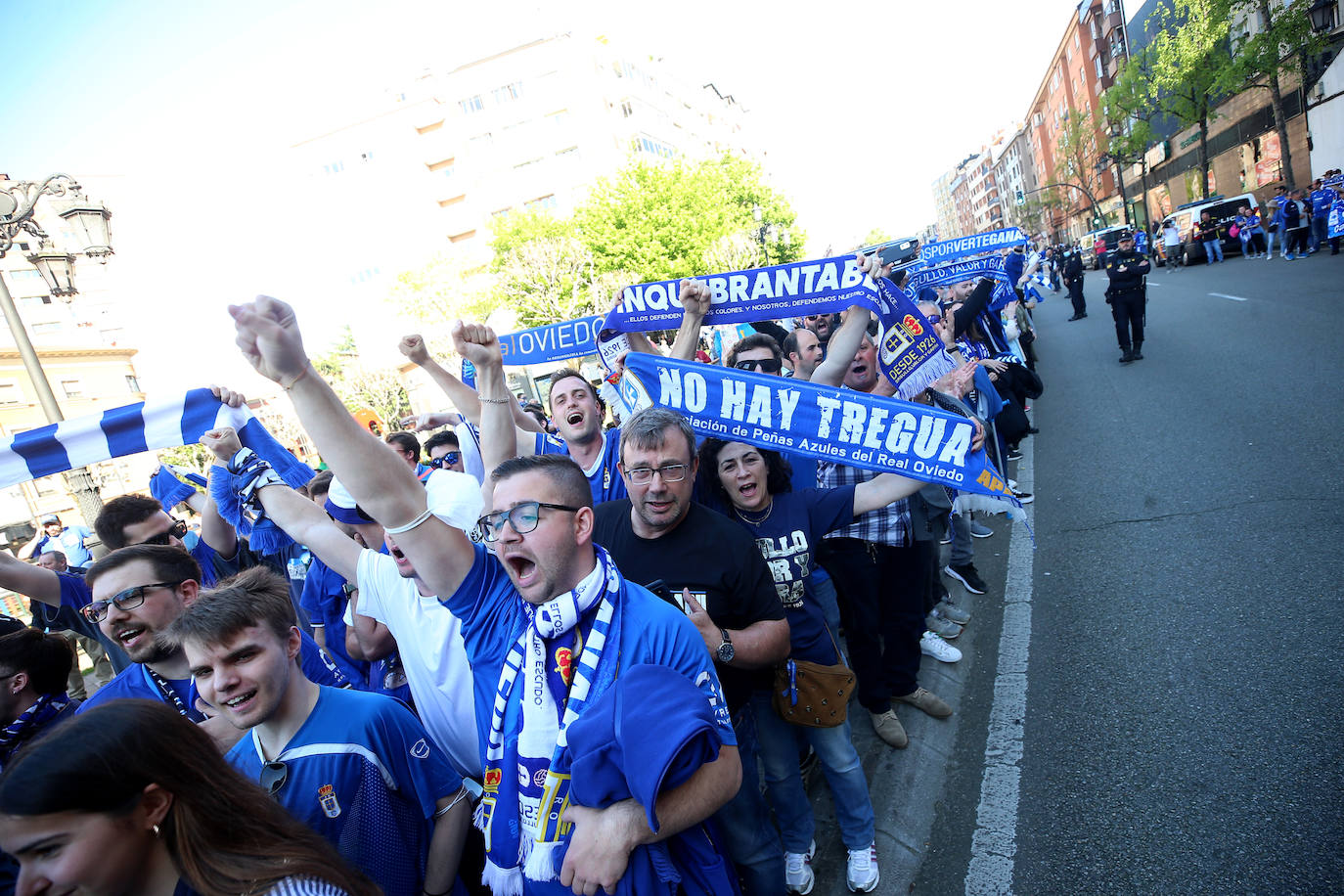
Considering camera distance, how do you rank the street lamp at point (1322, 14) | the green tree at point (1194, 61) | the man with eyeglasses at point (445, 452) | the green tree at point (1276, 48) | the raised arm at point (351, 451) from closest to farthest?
the raised arm at point (351, 451) < the man with eyeglasses at point (445, 452) < the street lamp at point (1322, 14) < the green tree at point (1276, 48) < the green tree at point (1194, 61)

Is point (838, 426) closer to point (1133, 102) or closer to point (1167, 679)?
point (1167, 679)

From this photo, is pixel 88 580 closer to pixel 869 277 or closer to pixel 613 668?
pixel 613 668

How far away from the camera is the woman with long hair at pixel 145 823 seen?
143 centimetres

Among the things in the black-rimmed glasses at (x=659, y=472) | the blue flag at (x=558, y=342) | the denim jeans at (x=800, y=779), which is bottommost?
the denim jeans at (x=800, y=779)

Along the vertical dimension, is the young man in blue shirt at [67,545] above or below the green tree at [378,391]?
below


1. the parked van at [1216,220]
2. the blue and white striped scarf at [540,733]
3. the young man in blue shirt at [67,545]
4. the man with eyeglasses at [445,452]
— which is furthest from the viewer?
the parked van at [1216,220]

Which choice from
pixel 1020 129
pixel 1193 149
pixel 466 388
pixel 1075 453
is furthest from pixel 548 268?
pixel 1020 129

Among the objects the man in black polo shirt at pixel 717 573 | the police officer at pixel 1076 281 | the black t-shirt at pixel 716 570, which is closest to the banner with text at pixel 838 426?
the man in black polo shirt at pixel 717 573

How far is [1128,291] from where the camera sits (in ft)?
37.0

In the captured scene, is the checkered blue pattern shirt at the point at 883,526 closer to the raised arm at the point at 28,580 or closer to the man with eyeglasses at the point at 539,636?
the man with eyeglasses at the point at 539,636

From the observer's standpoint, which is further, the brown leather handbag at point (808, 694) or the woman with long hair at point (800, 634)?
the woman with long hair at point (800, 634)

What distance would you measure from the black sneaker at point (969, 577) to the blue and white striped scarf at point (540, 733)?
4.18 m

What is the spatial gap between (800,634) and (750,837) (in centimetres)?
83

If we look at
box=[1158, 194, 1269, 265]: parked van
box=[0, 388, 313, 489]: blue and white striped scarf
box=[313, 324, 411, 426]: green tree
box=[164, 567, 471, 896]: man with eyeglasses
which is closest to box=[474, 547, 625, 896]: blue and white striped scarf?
box=[164, 567, 471, 896]: man with eyeglasses
